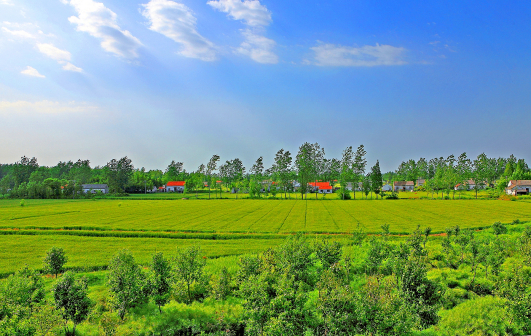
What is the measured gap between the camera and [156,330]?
44.1 feet

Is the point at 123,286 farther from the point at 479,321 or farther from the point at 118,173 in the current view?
the point at 118,173

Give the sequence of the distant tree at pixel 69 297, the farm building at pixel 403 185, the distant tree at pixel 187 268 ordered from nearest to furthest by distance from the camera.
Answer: the distant tree at pixel 69 297 < the distant tree at pixel 187 268 < the farm building at pixel 403 185

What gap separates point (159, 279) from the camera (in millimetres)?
15055

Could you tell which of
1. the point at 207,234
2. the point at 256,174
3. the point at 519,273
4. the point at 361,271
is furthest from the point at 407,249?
the point at 256,174

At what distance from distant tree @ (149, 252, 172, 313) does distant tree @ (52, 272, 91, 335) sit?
10.4ft

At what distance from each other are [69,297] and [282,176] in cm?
10232

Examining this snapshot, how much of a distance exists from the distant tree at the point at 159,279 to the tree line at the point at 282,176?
3515 inches

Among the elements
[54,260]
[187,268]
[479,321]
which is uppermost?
[187,268]

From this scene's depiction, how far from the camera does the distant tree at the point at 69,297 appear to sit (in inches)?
506

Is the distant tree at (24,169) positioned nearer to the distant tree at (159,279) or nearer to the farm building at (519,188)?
the distant tree at (159,279)

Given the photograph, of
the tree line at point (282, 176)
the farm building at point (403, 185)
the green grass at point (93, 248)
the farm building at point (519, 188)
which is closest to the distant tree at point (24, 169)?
the tree line at point (282, 176)

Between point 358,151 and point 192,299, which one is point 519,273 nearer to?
point 192,299

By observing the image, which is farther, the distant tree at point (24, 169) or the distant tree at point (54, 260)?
the distant tree at point (24, 169)

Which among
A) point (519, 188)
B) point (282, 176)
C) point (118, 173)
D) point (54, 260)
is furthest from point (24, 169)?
point (519, 188)
